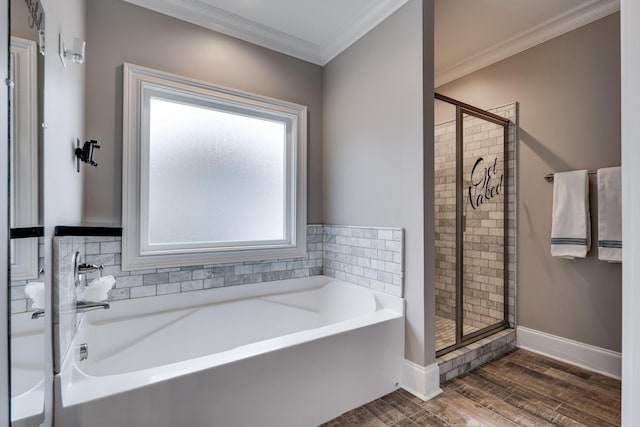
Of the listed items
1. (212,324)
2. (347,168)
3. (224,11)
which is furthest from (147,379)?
(224,11)

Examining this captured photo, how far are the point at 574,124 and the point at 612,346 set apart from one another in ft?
5.60

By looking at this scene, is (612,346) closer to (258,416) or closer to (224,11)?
(258,416)

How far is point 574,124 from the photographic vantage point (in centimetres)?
239

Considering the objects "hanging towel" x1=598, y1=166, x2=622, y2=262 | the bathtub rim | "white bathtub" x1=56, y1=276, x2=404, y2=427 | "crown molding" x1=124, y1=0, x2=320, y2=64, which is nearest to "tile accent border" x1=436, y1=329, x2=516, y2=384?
"white bathtub" x1=56, y1=276, x2=404, y2=427

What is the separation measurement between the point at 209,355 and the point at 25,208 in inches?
49.9

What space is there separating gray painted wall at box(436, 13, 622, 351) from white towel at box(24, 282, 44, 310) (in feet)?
10.6

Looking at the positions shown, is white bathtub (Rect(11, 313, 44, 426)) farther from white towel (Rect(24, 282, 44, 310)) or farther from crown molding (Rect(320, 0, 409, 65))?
crown molding (Rect(320, 0, 409, 65))

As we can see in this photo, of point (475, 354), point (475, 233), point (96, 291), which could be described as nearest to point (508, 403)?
point (475, 354)

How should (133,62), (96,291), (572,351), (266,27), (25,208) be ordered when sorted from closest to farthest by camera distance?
1. (25,208)
2. (96,291)
3. (133,62)
4. (572,351)
5. (266,27)

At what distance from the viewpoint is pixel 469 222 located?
8.62 ft

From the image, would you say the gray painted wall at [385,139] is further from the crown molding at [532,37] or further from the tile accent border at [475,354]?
the crown molding at [532,37]

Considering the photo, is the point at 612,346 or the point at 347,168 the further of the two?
the point at 347,168

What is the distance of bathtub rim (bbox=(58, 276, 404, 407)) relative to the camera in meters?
1.21

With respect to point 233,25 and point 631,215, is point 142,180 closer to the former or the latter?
point 233,25
